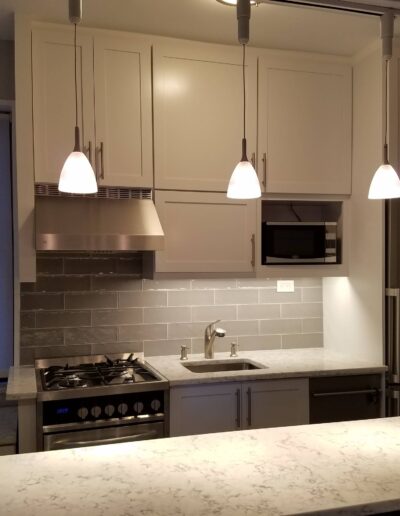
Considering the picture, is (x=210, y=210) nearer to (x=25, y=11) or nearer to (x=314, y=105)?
(x=314, y=105)

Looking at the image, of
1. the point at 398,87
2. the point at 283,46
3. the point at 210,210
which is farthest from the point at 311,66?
the point at 210,210

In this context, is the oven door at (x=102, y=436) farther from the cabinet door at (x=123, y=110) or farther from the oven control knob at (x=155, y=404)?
the cabinet door at (x=123, y=110)

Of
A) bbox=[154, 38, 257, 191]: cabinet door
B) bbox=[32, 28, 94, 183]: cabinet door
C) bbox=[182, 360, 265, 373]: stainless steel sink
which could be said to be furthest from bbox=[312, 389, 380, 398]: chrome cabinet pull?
bbox=[32, 28, 94, 183]: cabinet door

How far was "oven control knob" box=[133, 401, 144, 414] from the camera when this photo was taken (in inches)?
107

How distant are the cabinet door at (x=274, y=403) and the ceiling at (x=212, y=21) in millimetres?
1911

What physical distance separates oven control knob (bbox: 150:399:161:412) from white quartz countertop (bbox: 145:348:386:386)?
0.11m

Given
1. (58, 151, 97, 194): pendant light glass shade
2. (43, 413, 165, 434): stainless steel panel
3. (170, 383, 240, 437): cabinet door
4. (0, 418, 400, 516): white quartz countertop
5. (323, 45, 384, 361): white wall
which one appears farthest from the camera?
(323, 45, 384, 361): white wall

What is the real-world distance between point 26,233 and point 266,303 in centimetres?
164

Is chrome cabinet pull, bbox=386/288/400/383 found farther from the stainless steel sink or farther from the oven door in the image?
the oven door

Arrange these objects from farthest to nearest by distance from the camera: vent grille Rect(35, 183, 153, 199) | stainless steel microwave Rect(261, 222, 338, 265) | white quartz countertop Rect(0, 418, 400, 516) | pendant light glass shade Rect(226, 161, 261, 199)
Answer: stainless steel microwave Rect(261, 222, 338, 265), vent grille Rect(35, 183, 153, 199), pendant light glass shade Rect(226, 161, 261, 199), white quartz countertop Rect(0, 418, 400, 516)

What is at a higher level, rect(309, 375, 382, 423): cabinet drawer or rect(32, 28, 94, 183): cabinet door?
rect(32, 28, 94, 183): cabinet door

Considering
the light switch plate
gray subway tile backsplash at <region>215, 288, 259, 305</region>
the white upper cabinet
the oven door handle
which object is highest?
the white upper cabinet

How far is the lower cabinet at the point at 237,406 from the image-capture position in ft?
9.23

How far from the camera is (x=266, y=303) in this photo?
3652mm
